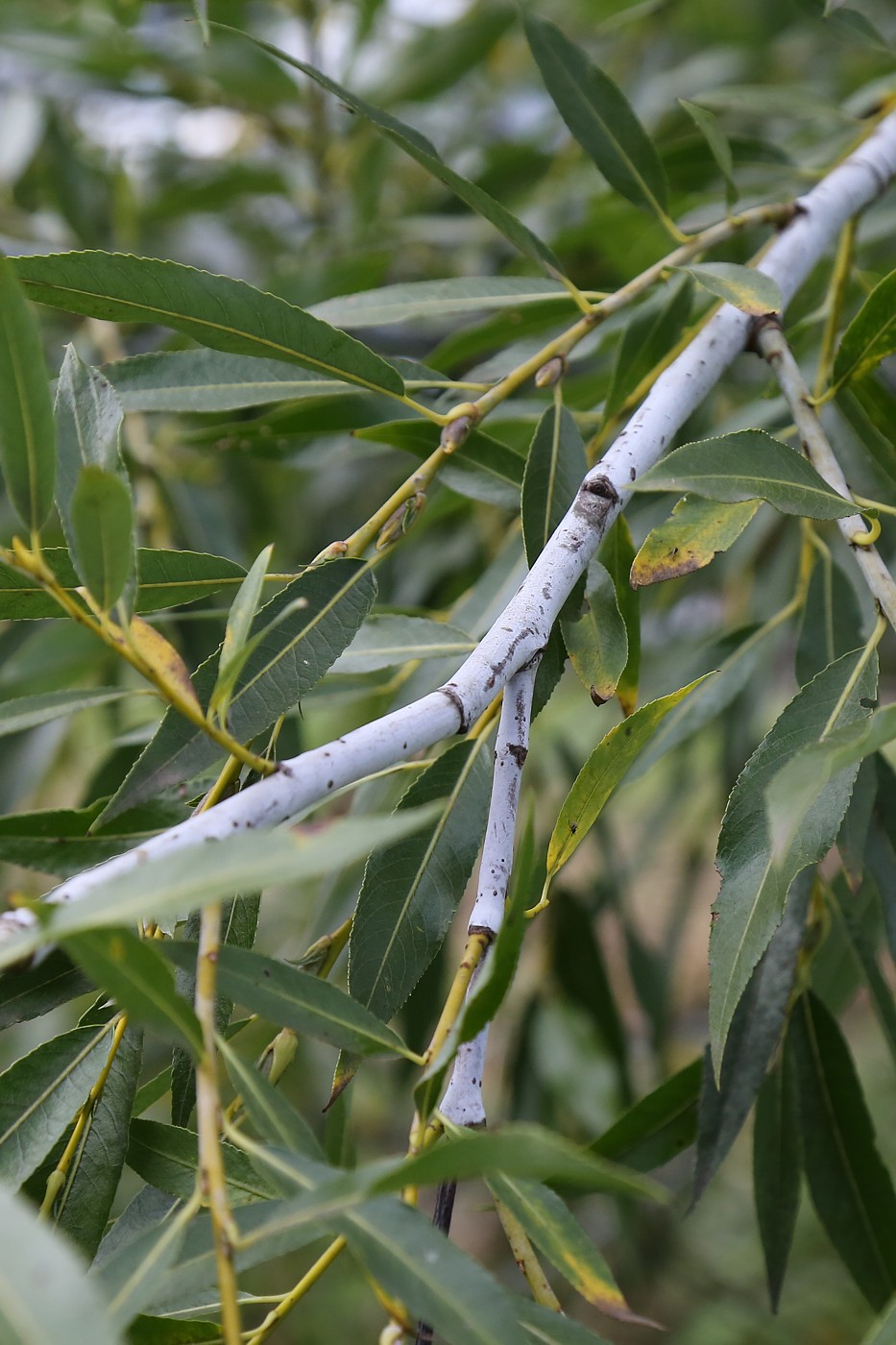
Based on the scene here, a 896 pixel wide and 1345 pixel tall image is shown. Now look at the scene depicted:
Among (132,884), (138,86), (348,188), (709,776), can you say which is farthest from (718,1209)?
(132,884)

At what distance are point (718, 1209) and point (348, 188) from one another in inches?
71.4

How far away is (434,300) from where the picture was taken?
477mm

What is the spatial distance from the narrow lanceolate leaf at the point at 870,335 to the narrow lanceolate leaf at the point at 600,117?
0.14 m

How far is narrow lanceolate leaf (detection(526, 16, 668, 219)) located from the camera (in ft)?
1.71

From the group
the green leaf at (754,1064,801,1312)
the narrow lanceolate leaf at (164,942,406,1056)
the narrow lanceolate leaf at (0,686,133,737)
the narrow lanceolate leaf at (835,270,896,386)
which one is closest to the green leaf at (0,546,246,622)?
the narrow lanceolate leaf at (0,686,133,737)

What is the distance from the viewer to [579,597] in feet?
1.28

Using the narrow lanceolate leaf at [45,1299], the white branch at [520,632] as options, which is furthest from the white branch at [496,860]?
the narrow lanceolate leaf at [45,1299]

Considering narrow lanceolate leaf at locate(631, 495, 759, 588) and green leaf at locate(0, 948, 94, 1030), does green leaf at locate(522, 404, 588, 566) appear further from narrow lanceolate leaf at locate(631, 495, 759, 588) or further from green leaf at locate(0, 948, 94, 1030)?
green leaf at locate(0, 948, 94, 1030)

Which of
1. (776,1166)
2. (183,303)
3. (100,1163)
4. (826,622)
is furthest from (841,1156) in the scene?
(183,303)

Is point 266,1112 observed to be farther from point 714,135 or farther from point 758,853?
point 714,135

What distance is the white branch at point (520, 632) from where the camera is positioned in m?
0.26

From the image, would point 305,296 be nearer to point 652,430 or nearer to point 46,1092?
point 652,430

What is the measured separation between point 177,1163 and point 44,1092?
4cm

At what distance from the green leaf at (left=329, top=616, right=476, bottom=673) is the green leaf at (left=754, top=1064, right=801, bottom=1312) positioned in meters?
0.26
